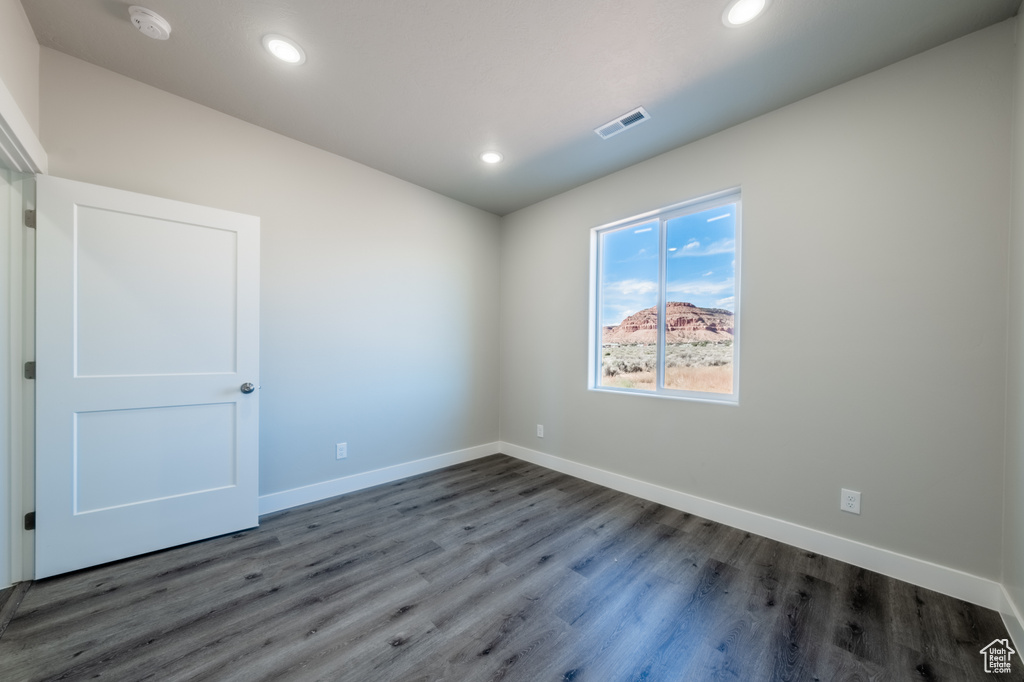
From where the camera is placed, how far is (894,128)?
6.59 feet

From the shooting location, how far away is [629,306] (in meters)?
3.33

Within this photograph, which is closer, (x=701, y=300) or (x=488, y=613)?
(x=488, y=613)

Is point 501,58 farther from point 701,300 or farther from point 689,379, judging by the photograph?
point 689,379

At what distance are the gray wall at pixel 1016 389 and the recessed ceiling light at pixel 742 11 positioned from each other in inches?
45.1

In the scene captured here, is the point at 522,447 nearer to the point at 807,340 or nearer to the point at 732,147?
the point at 807,340

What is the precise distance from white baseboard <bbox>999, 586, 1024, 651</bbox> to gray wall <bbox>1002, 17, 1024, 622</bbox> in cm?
3

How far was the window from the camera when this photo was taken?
2.71m

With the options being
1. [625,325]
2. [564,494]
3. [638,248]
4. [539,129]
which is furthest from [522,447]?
[539,129]

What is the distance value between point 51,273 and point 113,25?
1.28 metres

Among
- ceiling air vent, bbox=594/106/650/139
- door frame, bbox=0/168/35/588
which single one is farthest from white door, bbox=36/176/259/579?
ceiling air vent, bbox=594/106/650/139

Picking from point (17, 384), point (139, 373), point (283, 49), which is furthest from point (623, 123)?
point (17, 384)

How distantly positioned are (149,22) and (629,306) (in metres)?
3.42

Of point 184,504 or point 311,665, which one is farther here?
point 184,504

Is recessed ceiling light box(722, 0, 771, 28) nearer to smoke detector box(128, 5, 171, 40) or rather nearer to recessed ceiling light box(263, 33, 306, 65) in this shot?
recessed ceiling light box(263, 33, 306, 65)
